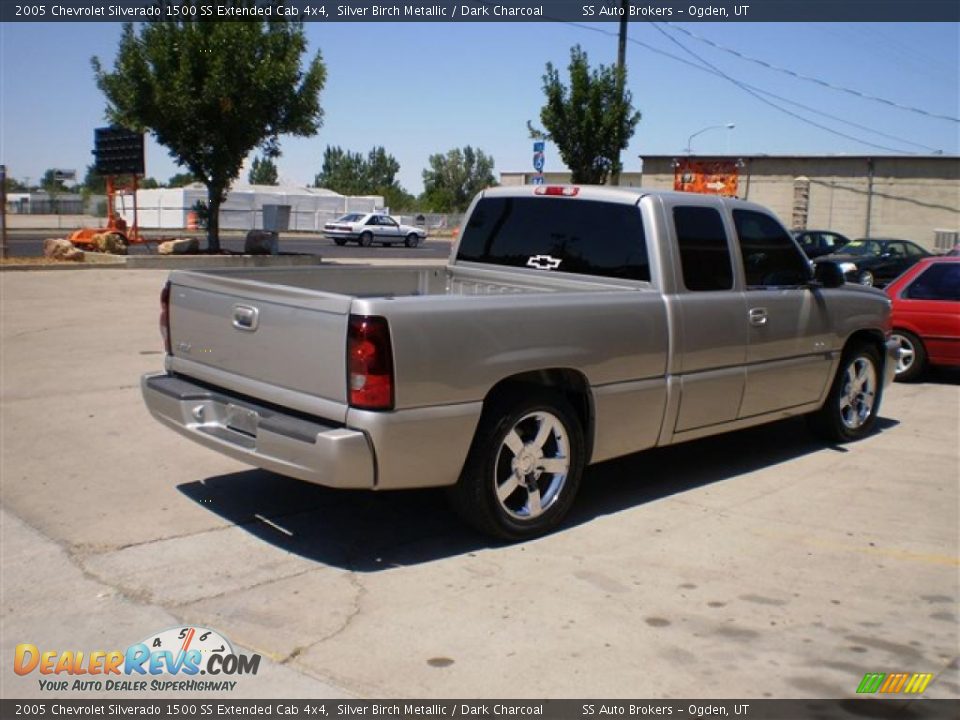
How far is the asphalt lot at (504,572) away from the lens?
3.88 meters

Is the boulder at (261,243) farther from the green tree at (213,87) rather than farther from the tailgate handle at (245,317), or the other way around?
the tailgate handle at (245,317)

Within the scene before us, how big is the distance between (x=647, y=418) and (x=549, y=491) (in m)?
0.81

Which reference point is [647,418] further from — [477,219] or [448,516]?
[477,219]

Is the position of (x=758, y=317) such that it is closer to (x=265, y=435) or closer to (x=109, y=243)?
(x=265, y=435)

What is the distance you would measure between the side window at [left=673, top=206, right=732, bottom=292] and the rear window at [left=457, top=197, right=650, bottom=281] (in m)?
0.29

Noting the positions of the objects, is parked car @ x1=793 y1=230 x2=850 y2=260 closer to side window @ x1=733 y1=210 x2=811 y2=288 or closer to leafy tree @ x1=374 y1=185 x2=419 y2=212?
side window @ x1=733 y1=210 x2=811 y2=288

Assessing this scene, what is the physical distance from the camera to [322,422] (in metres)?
4.63

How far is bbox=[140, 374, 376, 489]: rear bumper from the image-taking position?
442 centimetres

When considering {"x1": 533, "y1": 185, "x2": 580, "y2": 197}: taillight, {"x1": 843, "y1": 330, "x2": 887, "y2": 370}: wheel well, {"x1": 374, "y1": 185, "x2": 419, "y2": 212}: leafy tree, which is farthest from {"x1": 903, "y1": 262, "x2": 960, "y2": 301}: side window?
{"x1": 374, "y1": 185, "x2": 419, "y2": 212}: leafy tree

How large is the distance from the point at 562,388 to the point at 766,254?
2224 mm

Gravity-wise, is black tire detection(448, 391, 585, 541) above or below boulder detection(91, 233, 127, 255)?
below

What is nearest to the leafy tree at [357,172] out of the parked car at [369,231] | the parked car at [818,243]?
the parked car at [369,231]

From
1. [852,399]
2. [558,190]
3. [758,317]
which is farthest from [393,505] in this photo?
[852,399]

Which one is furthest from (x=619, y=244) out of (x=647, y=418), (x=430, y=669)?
(x=430, y=669)
